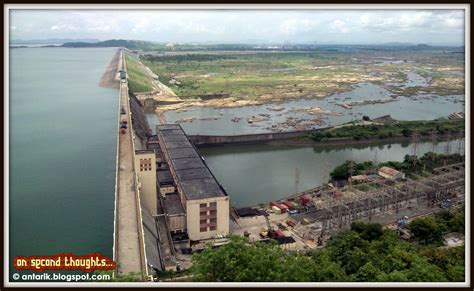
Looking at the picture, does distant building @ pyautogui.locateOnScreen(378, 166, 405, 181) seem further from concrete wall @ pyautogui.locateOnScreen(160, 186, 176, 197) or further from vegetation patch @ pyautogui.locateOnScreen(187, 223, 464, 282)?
concrete wall @ pyautogui.locateOnScreen(160, 186, 176, 197)

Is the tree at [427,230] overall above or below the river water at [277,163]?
below

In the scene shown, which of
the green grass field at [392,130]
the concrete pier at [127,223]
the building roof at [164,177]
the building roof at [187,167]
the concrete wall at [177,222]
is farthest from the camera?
the green grass field at [392,130]

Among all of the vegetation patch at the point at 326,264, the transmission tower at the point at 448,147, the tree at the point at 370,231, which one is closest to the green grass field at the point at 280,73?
the transmission tower at the point at 448,147

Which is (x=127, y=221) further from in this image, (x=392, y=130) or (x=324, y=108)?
(x=324, y=108)

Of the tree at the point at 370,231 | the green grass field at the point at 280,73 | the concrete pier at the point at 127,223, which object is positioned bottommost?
the tree at the point at 370,231

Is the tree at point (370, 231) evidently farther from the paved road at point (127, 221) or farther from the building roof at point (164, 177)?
the building roof at point (164, 177)

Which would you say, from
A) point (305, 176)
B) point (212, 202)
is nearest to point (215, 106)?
point (305, 176)

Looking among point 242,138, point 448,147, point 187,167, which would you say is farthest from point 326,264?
point 242,138
